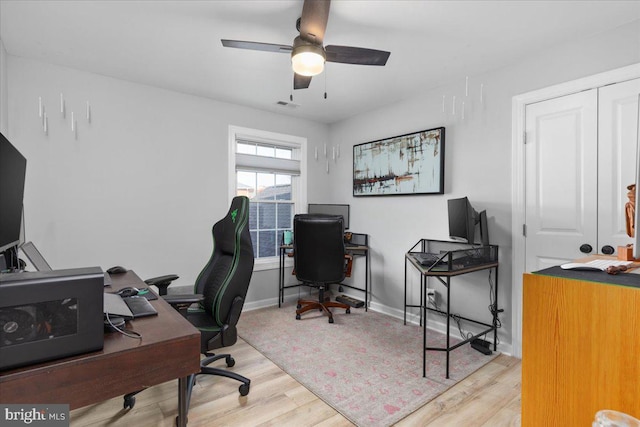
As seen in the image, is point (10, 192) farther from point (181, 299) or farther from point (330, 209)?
point (330, 209)

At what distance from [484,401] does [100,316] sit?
2.28 meters

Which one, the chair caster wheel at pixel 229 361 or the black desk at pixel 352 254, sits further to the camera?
the black desk at pixel 352 254

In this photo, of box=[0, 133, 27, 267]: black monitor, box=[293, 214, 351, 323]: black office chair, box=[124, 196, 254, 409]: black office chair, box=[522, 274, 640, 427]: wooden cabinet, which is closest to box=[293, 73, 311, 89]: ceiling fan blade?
box=[124, 196, 254, 409]: black office chair

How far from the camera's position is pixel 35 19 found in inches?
83.0

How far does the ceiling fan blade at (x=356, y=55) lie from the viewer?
198 centimetres

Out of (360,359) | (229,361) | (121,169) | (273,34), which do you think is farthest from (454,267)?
(121,169)

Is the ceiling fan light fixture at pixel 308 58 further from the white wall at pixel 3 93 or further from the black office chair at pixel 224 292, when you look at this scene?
the white wall at pixel 3 93

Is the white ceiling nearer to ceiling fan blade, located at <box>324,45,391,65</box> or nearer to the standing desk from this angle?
ceiling fan blade, located at <box>324,45,391,65</box>

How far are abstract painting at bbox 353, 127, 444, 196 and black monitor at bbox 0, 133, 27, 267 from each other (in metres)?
3.22

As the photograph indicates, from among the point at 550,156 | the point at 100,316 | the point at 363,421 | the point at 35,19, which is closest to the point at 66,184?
the point at 35,19

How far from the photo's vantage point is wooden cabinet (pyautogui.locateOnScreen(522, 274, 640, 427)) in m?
1.08

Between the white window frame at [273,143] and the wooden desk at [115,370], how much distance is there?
8.99 ft

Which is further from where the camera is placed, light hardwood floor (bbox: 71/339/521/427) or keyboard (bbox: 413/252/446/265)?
keyboard (bbox: 413/252/446/265)

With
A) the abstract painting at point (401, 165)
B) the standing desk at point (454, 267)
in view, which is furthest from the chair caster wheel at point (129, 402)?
the abstract painting at point (401, 165)
